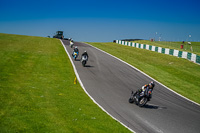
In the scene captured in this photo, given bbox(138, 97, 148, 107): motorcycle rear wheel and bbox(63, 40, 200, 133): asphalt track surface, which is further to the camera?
bbox(138, 97, 148, 107): motorcycle rear wheel

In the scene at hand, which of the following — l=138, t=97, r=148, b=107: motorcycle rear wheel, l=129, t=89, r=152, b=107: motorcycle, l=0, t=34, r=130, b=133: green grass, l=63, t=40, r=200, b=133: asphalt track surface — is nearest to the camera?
l=0, t=34, r=130, b=133: green grass

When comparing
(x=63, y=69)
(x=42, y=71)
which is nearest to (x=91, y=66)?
(x=63, y=69)

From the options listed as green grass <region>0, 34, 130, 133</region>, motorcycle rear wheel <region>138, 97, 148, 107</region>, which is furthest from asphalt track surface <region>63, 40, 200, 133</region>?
green grass <region>0, 34, 130, 133</region>

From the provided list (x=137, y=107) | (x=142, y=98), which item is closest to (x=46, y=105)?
(x=137, y=107)

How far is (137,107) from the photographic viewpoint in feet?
43.7

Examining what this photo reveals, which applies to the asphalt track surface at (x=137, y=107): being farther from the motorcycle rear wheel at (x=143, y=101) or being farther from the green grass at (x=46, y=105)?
the green grass at (x=46, y=105)

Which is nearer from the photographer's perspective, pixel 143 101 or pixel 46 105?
pixel 46 105

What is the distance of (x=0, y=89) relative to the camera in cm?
1316

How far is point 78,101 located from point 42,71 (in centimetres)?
901

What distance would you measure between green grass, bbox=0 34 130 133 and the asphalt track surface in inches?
35.6

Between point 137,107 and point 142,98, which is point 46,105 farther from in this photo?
point 142,98

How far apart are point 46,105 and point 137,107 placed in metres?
5.25

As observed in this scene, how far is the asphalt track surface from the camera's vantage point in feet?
34.5

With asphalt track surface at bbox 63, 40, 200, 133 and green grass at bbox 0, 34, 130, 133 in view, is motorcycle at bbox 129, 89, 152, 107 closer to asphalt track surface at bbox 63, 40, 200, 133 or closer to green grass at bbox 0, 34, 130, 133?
asphalt track surface at bbox 63, 40, 200, 133
